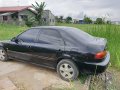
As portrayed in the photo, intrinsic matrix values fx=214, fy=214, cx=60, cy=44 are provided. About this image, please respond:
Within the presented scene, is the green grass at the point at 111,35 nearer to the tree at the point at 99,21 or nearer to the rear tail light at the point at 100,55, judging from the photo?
the tree at the point at 99,21

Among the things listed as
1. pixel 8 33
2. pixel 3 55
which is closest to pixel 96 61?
pixel 3 55

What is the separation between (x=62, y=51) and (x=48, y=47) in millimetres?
508

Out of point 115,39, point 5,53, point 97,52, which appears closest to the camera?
point 97,52

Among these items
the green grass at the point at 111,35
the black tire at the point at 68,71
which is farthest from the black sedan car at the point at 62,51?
the green grass at the point at 111,35

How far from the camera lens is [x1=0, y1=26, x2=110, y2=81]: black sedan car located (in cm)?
548

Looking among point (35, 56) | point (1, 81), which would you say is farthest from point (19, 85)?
point (35, 56)

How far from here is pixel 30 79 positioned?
589 centimetres

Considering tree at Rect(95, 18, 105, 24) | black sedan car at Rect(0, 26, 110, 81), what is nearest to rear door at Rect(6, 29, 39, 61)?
black sedan car at Rect(0, 26, 110, 81)

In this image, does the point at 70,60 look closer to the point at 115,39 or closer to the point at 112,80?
the point at 112,80

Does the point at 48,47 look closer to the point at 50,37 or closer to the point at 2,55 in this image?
the point at 50,37

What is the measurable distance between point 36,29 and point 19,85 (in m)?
2.00

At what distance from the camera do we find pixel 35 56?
21.2 feet

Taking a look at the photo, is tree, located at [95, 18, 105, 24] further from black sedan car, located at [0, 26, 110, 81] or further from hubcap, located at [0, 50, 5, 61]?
hubcap, located at [0, 50, 5, 61]

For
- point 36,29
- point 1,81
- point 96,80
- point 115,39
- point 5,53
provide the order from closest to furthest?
point 1,81
point 96,80
point 36,29
point 5,53
point 115,39
